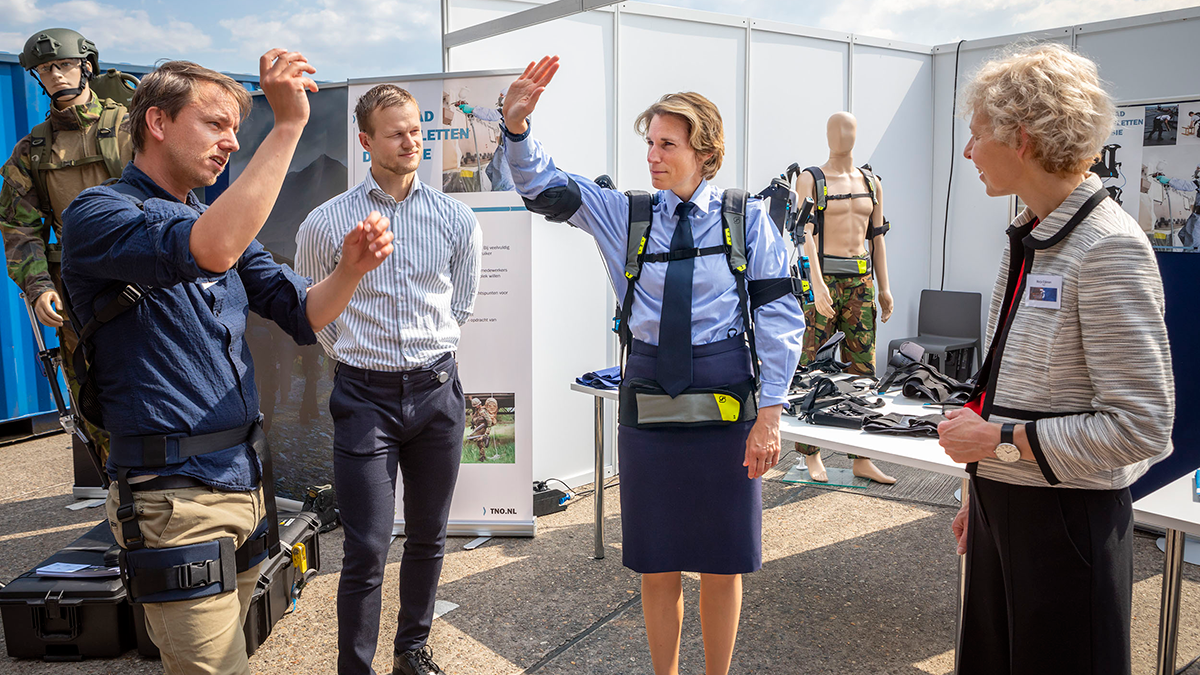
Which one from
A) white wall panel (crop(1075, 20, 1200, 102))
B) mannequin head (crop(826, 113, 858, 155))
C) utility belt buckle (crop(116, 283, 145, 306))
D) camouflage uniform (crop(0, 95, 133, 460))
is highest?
white wall panel (crop(1075, 20, 1200, 102))

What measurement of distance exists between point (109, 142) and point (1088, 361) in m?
4.04

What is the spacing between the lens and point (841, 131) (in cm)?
493

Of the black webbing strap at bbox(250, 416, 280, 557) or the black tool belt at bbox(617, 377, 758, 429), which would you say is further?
the black tool belt at bbox(617, 377, 758, 429)

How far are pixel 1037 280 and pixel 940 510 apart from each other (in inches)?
125

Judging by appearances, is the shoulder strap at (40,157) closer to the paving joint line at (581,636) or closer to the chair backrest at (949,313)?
the paving joint line at (581,636)

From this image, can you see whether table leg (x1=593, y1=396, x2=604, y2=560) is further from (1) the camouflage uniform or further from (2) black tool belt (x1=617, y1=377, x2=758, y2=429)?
(1) the camouflage uniform

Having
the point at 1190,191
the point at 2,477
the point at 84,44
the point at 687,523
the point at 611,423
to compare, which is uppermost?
the point at 84,44

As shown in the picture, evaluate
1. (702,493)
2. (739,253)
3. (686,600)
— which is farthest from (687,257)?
(686,600)

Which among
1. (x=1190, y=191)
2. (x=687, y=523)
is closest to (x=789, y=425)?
(x=687, y=523)

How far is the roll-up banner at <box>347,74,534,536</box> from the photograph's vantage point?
12.2 ft

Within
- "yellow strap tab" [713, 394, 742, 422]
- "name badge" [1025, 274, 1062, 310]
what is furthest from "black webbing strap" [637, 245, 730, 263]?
"name badge" [1025, 274, 1062, 310]

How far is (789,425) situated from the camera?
2789 millimetres

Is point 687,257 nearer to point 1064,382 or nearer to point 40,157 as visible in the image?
point 1064,382

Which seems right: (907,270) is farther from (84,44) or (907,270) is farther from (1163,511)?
(84,44)
